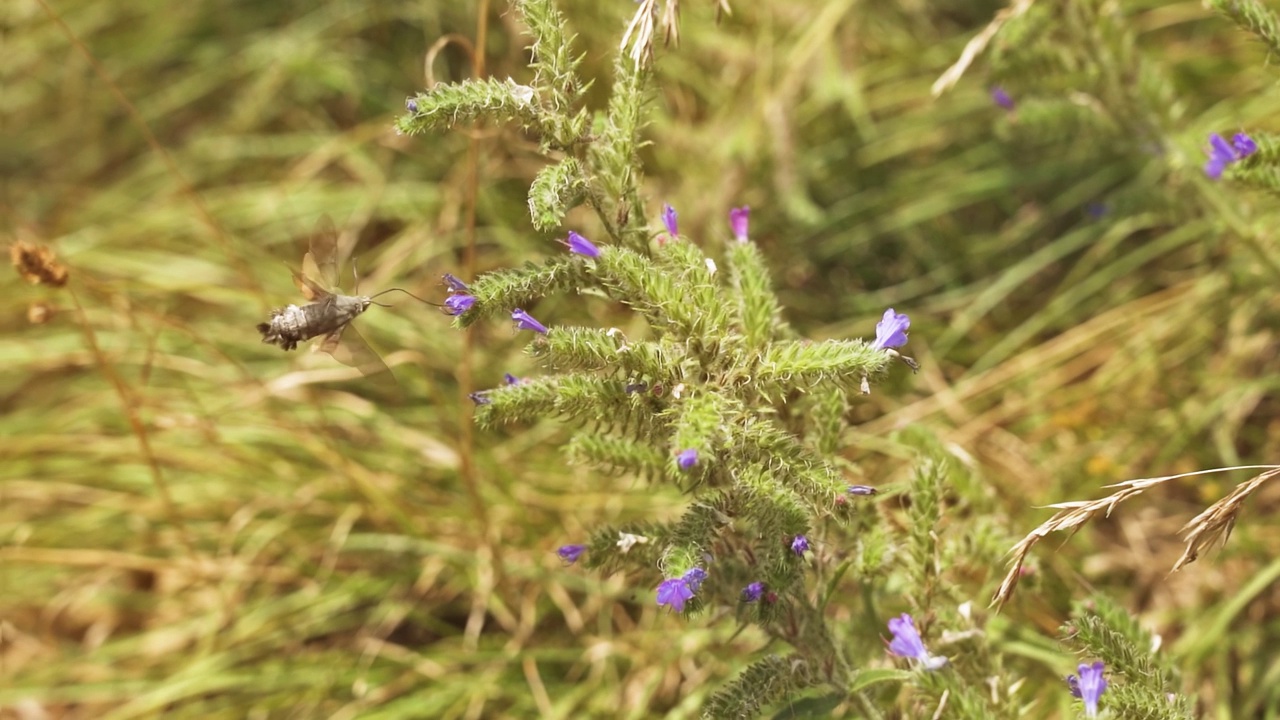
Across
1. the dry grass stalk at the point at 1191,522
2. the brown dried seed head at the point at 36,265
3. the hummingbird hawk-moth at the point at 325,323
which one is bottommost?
the dry grass stalk at the point at 1191,522

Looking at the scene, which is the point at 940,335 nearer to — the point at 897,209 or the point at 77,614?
the point at 897,209

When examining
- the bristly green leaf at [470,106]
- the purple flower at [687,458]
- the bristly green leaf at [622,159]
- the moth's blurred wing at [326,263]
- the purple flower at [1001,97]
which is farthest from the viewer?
the purple flower at [1001,97]

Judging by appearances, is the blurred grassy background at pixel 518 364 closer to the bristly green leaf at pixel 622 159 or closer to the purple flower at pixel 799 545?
the purple flower at pixel 799 545

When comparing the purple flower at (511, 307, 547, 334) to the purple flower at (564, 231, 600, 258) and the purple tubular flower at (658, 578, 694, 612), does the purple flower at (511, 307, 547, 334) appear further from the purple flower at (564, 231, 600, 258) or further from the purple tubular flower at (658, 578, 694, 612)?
the purple tubular flower at (658, 578, 694, 612)

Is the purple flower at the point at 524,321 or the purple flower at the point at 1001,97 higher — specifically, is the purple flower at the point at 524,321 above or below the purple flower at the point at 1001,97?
below

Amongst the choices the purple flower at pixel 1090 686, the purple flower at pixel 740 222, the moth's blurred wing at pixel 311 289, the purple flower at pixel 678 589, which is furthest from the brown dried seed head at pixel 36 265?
the purple flower at pixel 1090 686

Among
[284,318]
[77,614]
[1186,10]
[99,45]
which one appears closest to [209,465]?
[77,614]
